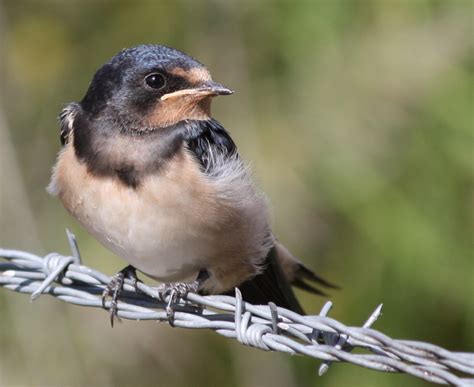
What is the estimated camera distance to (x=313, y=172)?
332 centimetres

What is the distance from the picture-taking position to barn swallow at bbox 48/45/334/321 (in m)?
2.21

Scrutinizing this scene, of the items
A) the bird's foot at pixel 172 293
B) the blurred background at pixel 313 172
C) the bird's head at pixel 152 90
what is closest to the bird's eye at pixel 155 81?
the bird's head at pixel 152 90

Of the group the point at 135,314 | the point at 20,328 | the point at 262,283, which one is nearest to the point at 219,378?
the point at 20,328

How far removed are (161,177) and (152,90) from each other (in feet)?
0.80

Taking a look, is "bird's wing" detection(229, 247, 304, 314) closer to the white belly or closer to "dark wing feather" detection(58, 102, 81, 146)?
the white belly

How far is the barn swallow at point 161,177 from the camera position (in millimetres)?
2207

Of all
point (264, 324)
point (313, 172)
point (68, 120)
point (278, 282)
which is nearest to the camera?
point (264, 324)

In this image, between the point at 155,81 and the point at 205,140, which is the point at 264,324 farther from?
the point at 155,81

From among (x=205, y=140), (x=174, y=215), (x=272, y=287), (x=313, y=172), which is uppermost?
(x=205, y=140)

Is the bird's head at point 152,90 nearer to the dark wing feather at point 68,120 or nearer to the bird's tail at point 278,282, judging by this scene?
the dark wing feather at point 68,120

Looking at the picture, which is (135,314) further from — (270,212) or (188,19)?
(188,19)

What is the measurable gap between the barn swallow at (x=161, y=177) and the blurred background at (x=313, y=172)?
33.3 inches

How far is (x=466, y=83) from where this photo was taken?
3.28 metres

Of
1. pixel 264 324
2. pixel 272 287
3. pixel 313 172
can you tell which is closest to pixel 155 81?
pixel 272 287
